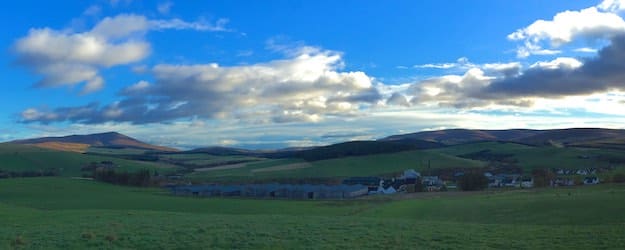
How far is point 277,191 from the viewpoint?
348ft

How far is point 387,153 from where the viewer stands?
182750 mm

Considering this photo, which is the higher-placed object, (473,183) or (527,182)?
(473,183)

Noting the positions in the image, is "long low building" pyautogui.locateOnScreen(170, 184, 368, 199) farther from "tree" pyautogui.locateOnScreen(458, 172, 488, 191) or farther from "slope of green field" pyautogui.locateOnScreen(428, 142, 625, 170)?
"slope of green field" pyautogui.locateOnScreen(428, 142, 625, 170)

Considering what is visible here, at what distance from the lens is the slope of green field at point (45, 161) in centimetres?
15375

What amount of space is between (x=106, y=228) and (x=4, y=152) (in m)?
169

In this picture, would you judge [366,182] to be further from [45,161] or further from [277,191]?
[45,161]

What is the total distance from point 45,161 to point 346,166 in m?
87.6

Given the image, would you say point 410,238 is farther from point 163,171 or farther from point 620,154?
point 620,154

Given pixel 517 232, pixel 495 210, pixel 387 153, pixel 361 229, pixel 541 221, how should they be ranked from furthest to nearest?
pixel 387 153 → pixel 495 210 → pixel 541 221 → pixel 361 229 → pixel 517 232

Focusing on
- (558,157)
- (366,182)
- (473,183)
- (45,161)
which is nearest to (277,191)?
(366,182)

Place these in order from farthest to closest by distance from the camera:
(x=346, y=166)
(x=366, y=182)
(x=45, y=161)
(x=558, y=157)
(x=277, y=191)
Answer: (x=558, y=157) → (x=45, y=161) → (x=346, y=166) → (x=366, y=182) → (x=277, y=191)

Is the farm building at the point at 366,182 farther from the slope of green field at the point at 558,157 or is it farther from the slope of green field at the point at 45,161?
the slope of green field at the point at 45,161

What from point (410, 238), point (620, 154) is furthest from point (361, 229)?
point (620, 154)

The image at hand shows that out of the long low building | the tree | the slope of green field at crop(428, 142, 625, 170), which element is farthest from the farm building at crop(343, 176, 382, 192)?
the slope of green field at crop(428, 142, 625, 170)
